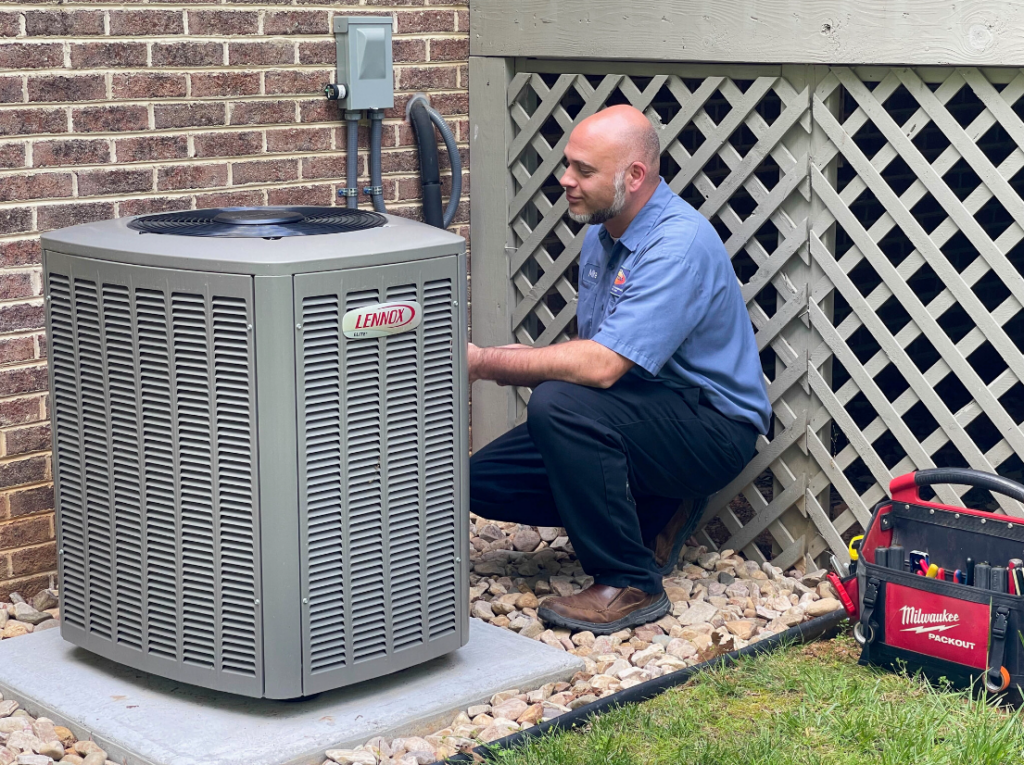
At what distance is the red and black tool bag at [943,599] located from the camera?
267 cm

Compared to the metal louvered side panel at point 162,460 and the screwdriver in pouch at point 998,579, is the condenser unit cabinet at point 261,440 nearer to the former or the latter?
the metal louvered side panel at point 162,460

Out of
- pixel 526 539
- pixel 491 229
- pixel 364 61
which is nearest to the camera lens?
pixel 364 61

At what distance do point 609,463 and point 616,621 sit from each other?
0.39m

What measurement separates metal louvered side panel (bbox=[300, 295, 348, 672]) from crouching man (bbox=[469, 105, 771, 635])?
0.72 m

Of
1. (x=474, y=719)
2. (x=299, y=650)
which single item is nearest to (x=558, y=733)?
(x=474, y=719)

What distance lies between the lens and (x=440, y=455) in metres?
2.69

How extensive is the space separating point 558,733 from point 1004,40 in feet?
5.70

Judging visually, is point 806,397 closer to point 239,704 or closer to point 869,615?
point 869,615

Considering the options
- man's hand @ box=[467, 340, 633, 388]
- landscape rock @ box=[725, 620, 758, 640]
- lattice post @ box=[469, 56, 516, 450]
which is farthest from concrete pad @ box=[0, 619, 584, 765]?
lattice post @ box=[469, 56, 516, 450]

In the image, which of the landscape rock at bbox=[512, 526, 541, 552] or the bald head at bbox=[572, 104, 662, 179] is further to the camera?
the landscape rock at bbox=[512, 526, 541, 552]

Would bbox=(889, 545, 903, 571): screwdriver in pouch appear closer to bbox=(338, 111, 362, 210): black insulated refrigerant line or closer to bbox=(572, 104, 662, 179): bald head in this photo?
bbox=(572, 104, 662, 179): bald head

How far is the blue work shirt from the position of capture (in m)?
3.07

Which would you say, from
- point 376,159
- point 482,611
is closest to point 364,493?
point 482,611

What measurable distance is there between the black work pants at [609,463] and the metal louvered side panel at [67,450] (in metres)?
1.04
